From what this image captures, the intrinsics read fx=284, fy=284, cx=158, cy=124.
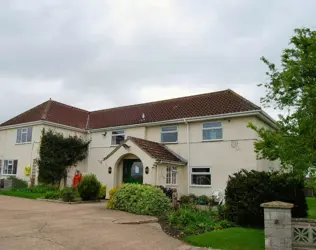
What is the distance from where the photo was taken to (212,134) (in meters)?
18.1

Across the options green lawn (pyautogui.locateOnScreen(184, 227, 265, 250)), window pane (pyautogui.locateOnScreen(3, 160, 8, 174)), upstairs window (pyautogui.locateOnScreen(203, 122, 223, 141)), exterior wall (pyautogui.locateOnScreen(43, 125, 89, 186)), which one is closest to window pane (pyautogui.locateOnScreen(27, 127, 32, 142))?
exterior wall (pyautogui.locateOnScreen(43, 125, 89, 186))

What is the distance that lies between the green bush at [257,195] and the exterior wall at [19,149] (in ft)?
54.9

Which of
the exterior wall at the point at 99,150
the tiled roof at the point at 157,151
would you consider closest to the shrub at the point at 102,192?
the exterior wall at the point at 99,150

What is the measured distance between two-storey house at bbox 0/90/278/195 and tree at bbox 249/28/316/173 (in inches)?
313

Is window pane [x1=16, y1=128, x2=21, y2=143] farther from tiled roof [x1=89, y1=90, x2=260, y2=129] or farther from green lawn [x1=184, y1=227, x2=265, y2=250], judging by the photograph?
green lawn [x1=184, y1=227, x2=265, y2=250]

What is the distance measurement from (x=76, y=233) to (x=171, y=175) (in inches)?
394

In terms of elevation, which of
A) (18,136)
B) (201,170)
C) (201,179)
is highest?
(18,136)

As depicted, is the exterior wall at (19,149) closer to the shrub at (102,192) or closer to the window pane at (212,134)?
the shrub at (102,192)

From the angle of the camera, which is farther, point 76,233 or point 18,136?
point 18,136

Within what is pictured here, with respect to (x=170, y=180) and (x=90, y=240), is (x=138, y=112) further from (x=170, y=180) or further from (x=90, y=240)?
(x=90, y=240)

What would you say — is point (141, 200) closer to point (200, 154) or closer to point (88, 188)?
point (88, 188)

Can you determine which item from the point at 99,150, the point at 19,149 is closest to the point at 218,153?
the point at 99,150

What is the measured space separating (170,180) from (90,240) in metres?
10.3

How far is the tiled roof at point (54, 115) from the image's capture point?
23.6 meters
